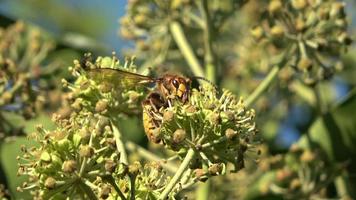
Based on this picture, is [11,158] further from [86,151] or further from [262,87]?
[86,151]

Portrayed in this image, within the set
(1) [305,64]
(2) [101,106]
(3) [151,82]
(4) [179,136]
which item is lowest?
(4) [179,136]

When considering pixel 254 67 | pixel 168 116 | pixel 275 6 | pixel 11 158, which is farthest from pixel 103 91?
pixel 254 67

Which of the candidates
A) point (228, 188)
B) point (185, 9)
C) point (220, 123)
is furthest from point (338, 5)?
point (220, 123)

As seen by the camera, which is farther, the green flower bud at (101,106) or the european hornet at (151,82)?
the green flower bud at (101,106)

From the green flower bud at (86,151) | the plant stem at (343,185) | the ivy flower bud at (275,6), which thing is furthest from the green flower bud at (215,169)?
the plant stem at (343,185)

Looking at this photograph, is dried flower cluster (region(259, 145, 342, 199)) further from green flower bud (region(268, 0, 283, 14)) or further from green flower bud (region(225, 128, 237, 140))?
green flower bud (region(225, 128, 237, 140))

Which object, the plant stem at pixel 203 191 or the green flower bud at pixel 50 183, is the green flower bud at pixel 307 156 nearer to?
the plant stem at pixel 203 191

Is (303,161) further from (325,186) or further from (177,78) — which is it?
(177,78)
